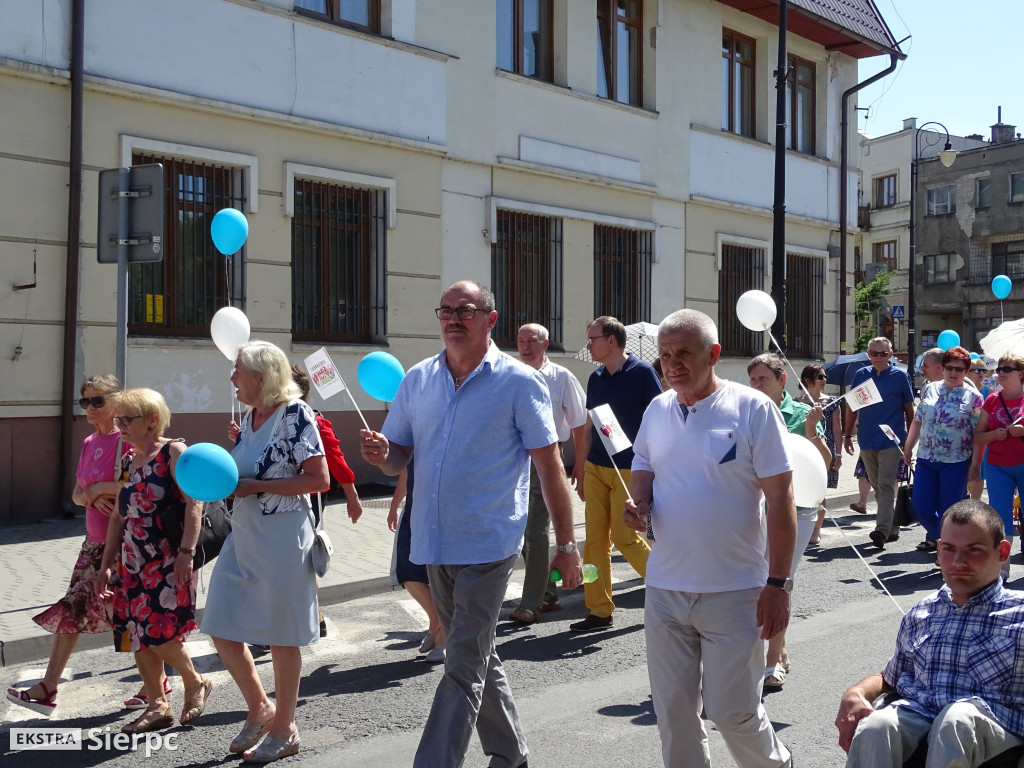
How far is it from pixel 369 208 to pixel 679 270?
619 cm

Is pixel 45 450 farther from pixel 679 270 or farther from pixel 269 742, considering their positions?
pixel 679 270

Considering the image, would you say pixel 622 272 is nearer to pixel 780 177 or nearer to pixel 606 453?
pixel 780 177

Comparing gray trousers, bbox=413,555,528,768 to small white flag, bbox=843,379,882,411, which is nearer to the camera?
gray trousers, bbox=413,555,528,768

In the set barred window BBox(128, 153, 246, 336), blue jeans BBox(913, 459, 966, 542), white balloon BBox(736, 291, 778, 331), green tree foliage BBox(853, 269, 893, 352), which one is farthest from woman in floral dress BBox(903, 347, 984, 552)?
green tree foliage BBox(853, 269, 893, 352)

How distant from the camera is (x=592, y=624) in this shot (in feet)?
23.7

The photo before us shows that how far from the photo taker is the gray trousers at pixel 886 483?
10641 millimetres

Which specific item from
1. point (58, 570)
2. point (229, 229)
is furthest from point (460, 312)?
point (58, 570)

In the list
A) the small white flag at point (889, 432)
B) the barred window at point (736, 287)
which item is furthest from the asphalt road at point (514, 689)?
the barred window at point (736, 287)

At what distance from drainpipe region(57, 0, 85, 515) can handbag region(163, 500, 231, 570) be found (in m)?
5.69

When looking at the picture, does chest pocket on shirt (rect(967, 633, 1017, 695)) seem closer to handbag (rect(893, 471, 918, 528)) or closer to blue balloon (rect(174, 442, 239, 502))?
blue balloon (rect(174, 442, 239, 502))

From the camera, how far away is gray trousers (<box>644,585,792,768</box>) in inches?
144

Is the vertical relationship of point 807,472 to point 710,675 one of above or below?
above

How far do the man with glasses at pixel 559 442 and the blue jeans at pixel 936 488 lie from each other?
347cm

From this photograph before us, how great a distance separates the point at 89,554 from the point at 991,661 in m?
4.12
